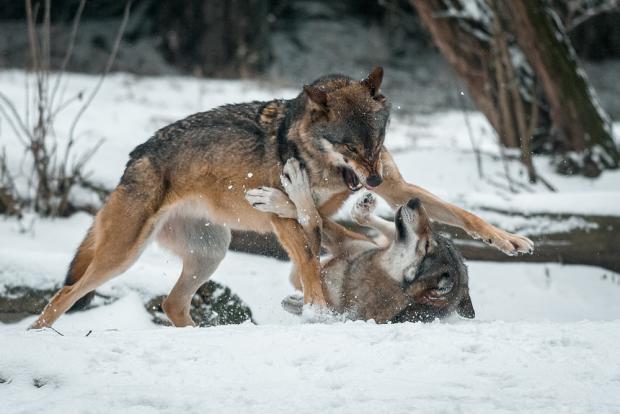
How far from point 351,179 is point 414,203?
16.2 inches

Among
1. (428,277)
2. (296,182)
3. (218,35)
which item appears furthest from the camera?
(218,35)

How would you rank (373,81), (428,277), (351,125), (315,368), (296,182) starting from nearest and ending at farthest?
(315,368)
(351,125)
(373,81)
(296,182)
(428,277)

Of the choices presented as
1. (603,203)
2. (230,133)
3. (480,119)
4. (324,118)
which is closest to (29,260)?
(230,133)

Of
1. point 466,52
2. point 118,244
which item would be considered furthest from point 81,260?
point 466,52

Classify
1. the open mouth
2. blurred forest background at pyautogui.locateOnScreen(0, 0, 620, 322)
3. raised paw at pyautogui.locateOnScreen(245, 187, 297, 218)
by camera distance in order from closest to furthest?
1. the open mouth
2. raised paw at pyautogui.locateOnScreen(245, 187, 297, 218)
3. blurred forest background at pyautogui.locateOnScreen(0, 0, 620, 322)

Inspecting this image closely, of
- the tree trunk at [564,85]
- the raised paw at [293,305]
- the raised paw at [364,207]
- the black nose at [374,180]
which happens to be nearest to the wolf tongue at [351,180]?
the black nose at [374,180]

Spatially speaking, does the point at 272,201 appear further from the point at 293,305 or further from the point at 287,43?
the point at 287,43

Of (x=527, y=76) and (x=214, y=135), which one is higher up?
(x=214, y=135)

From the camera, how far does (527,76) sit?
8727 millimetres

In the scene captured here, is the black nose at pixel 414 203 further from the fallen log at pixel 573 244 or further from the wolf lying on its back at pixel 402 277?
the fallen log at pixel 573 244

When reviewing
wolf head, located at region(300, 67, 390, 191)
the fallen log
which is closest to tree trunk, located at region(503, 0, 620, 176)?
the fallen log

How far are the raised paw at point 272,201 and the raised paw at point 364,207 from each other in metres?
0.70

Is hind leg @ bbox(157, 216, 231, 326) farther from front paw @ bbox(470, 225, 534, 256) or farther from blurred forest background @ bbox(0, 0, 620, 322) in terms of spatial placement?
front paw @ bbox(470, 225, 534, 256)

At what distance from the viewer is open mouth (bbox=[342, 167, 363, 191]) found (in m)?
4.72
